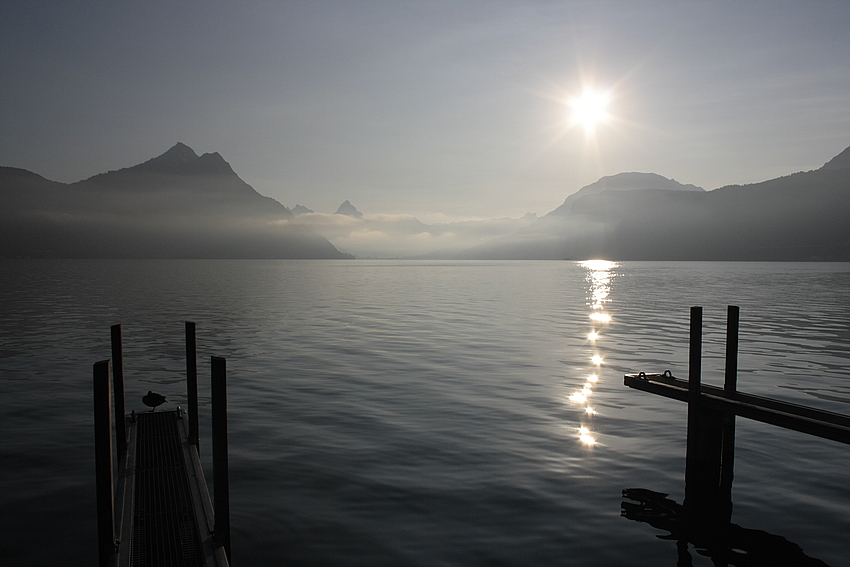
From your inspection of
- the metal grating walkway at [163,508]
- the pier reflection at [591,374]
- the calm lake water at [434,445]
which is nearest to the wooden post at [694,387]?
the calm lake water at [434,445]

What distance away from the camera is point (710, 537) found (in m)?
10.6

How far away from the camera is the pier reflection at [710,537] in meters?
9.75

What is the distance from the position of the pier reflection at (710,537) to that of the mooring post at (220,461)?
7492 millimetres

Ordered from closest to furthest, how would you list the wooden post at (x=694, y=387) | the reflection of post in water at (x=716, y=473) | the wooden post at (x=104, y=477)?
the wooden post at (x=104, y=477) → the reflection of post in water at (x=716, y=473) → the wooden post at (x=694, y=387)

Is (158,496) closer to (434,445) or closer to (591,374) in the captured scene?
(434,445)

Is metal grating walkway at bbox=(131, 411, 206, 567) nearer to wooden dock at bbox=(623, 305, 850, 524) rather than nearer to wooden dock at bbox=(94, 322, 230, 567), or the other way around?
wooden dock at bbox=(94, 322, 230, 567)

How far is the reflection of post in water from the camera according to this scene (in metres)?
10.1

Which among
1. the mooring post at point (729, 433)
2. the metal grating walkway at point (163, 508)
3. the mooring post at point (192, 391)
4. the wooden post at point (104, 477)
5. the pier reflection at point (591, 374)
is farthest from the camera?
the pier reflection at point (591, 374)

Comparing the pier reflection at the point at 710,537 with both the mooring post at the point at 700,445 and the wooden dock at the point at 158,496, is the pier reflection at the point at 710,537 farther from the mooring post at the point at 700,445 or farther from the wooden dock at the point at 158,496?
the wooden dock at the point at 158,496

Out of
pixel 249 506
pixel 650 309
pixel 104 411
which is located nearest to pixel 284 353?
pixel 249 506

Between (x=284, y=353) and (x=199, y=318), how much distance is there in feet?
63.7

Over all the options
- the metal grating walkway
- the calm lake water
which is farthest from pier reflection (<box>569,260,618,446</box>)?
the metal grating walkway

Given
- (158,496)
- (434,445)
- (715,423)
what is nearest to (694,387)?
(715,423)

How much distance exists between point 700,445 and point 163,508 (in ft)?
37.4
